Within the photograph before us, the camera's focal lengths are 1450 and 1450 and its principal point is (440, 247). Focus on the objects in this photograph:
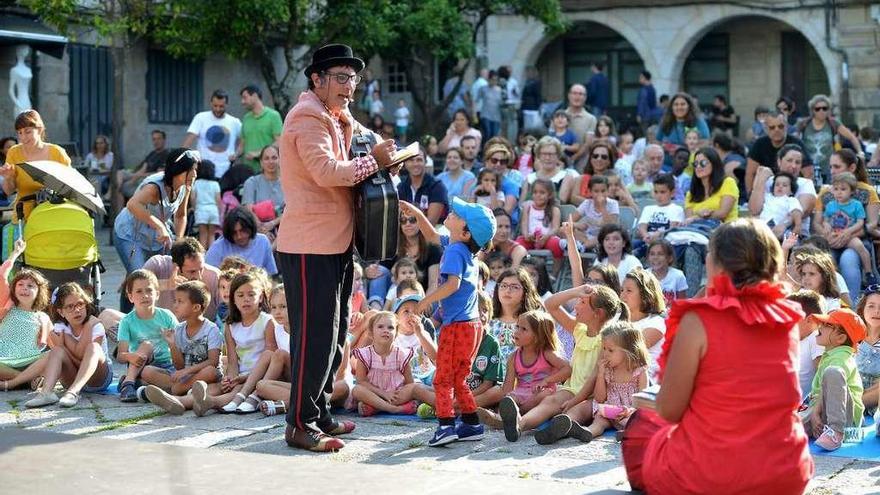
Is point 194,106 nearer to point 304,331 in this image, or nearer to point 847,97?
point 847,97

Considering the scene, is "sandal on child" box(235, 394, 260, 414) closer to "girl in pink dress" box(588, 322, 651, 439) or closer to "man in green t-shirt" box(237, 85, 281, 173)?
"girl in pink dress" box(588, 322, 651, 439)

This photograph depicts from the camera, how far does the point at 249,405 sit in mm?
8359

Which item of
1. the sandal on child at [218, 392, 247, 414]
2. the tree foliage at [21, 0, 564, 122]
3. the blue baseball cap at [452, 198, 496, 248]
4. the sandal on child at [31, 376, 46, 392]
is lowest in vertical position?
the sandal on child at [218, 392, 247, 414]

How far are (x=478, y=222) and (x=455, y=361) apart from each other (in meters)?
0.71

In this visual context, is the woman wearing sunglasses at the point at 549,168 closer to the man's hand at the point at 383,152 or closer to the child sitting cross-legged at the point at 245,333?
the child sitting cross-legged at the point at 245,333

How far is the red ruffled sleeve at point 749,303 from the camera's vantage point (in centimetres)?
494

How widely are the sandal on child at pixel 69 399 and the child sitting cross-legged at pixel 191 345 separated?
1.59 ft

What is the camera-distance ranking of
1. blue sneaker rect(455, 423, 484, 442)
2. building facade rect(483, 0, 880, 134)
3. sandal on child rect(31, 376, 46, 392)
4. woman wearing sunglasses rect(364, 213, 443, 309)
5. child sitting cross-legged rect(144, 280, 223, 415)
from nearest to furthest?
blue sneaker rect(455, 423, 484, 442)
child sitting cross-legged rect(144, 280, 223, 415)
sandal on child rect(31, 376, 46, 392)
woman wearing sunglasses rect(364, 213, 443, 309)
building facade rect(483, 0, 880, 134)

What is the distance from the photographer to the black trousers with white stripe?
696cm

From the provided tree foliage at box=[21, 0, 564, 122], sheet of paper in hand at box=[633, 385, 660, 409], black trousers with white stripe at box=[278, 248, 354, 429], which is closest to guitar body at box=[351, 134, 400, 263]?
black trousers with white stripe at box=[278, 248, 354, 429]

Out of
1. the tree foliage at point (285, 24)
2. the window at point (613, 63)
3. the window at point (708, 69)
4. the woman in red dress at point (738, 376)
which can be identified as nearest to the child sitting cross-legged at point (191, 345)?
the woman in red dress at point (738, 376)

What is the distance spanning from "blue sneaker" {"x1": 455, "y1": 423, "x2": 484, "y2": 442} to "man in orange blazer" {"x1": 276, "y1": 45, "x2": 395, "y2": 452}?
661 mm

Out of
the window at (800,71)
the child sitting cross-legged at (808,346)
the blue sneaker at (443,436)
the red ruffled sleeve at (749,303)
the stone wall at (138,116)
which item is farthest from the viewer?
the window at (800,71)

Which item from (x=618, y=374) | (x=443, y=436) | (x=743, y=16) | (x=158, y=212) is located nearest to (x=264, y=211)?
(x=158, y=212)
